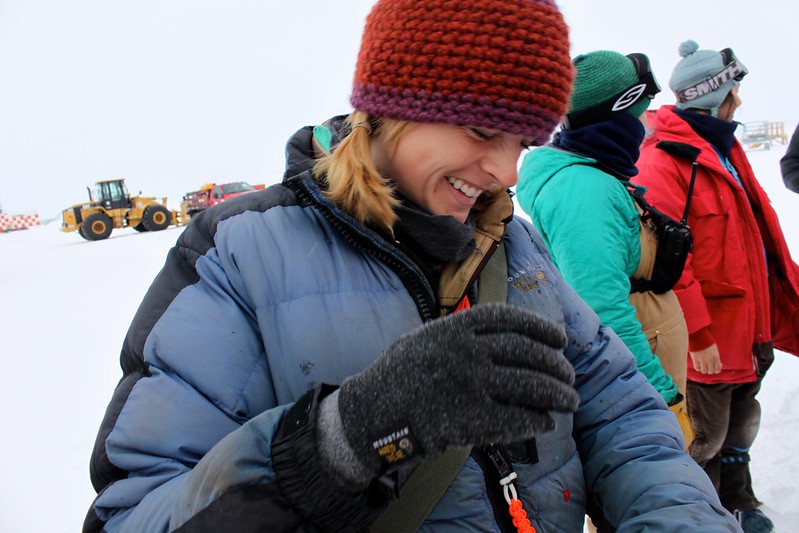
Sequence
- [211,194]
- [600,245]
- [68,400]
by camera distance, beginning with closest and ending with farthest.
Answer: [600,245] < [68,400] < [211,194]

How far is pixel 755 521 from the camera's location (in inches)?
92.0

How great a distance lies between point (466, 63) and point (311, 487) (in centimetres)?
79

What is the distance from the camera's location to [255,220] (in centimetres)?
99

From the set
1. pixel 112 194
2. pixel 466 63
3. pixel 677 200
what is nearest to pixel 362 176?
pixel 466 63

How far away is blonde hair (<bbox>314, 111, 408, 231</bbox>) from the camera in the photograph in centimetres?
99

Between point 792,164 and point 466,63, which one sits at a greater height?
point 466,63

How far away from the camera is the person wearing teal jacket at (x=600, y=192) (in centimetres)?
180

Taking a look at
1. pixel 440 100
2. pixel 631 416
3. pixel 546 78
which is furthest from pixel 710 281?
pixel 440 100

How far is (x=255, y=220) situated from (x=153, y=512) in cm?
51

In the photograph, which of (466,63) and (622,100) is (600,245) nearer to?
(622,100)

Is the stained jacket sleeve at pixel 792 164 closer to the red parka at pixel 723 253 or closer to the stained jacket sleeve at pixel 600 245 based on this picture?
the red parka at pixel 723 253

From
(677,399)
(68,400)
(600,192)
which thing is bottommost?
(68,400)

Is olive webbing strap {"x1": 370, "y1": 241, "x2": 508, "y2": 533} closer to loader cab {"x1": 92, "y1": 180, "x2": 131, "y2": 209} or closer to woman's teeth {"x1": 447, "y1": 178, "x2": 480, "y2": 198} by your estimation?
woman's teeth {"x1": 447, "y1": 178, "x2": 480, "y2": 198}

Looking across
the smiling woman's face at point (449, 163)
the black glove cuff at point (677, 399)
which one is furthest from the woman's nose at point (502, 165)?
the black glove cuff at point (677, 399)
